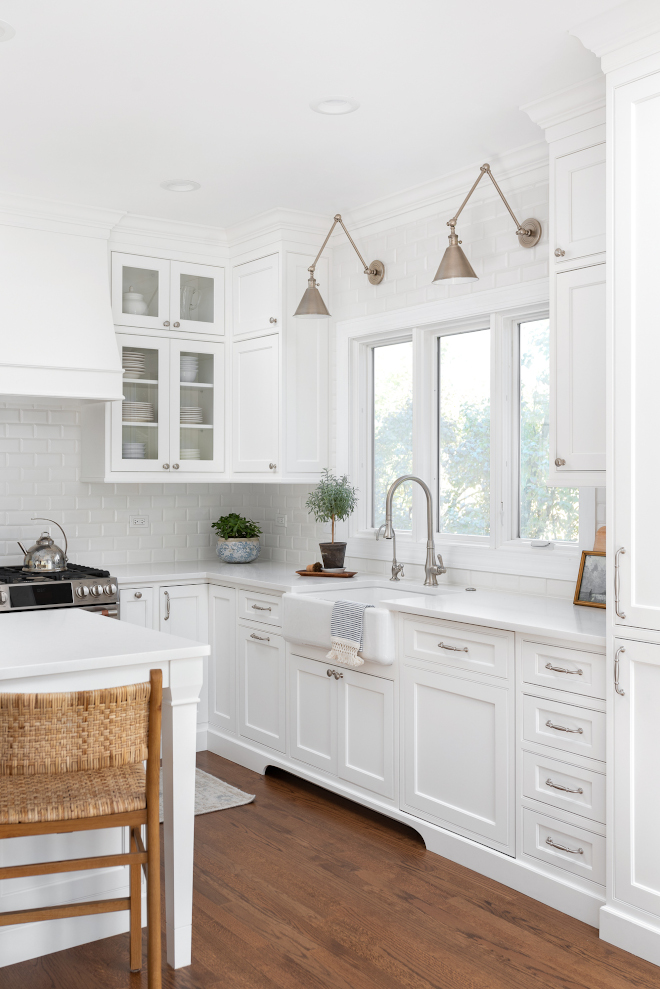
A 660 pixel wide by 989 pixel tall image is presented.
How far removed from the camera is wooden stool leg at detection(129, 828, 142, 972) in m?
2.35

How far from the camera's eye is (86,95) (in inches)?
122

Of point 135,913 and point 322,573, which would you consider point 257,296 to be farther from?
point 135,913

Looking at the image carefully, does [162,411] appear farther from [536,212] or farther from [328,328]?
[536,212]

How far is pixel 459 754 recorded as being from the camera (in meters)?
3.20

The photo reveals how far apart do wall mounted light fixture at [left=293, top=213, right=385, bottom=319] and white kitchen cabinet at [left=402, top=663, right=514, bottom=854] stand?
1.79 metres

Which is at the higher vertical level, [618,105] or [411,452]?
[618,105]

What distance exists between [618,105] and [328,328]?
235 cm

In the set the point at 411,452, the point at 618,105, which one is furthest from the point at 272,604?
the point at 618,105

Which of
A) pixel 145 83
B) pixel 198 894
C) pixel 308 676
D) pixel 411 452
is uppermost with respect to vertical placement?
pixel 145 83

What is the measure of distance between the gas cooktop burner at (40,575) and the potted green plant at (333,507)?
1.12 meters

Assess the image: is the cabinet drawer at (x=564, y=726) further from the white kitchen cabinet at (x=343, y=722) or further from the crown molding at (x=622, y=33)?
the crown molding at (x=622, y=33)

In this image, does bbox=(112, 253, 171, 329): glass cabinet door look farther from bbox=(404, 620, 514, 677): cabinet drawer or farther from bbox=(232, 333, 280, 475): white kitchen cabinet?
bbox=(404, 620, 514, 677): cabinet drawer

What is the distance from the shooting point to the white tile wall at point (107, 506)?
15.2ft

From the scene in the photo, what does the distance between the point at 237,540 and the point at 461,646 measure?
210cm
